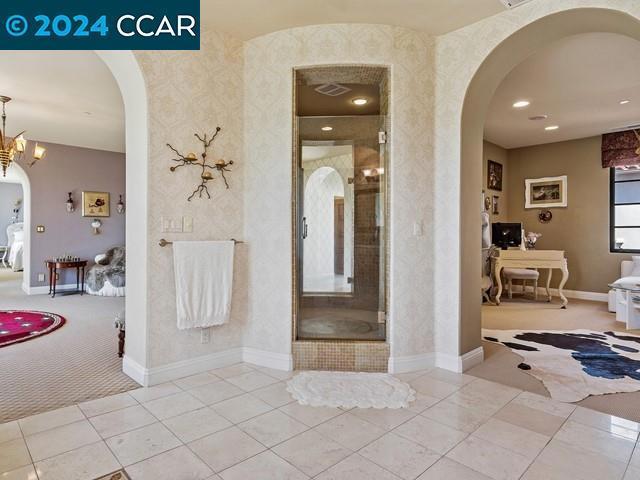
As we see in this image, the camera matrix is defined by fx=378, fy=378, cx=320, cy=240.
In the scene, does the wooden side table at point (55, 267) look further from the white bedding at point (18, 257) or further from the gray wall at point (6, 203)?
the gray wall at point (6, 203)

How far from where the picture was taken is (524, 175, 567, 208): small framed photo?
21.7 feet

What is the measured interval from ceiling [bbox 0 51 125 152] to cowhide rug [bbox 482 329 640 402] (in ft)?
15.7

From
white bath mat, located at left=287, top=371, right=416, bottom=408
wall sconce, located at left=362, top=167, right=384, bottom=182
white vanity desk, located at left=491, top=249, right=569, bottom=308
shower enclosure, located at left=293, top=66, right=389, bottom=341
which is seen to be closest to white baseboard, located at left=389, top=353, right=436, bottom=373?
white bath mat, located at left=287, top=371, right=416, bottom=408

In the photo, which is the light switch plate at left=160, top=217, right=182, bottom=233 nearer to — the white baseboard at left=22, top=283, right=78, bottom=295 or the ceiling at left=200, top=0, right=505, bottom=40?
the ceiling at left=200, top=0, right=505, bottom=40

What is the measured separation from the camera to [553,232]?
6.76 meters

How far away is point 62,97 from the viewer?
460 centimetres

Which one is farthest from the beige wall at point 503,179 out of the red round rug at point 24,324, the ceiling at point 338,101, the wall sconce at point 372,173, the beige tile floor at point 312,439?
the red round rug at point 24,324

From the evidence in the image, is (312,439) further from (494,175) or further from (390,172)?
(494,175)

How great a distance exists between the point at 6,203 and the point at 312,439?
14.2 metres

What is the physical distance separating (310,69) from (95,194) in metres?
5.94

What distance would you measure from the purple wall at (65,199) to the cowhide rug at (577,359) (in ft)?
22.8

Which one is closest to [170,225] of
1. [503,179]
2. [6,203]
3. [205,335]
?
[205,335]

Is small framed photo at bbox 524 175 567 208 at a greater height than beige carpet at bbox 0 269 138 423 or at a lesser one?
greater

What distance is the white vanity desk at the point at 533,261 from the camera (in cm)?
568
